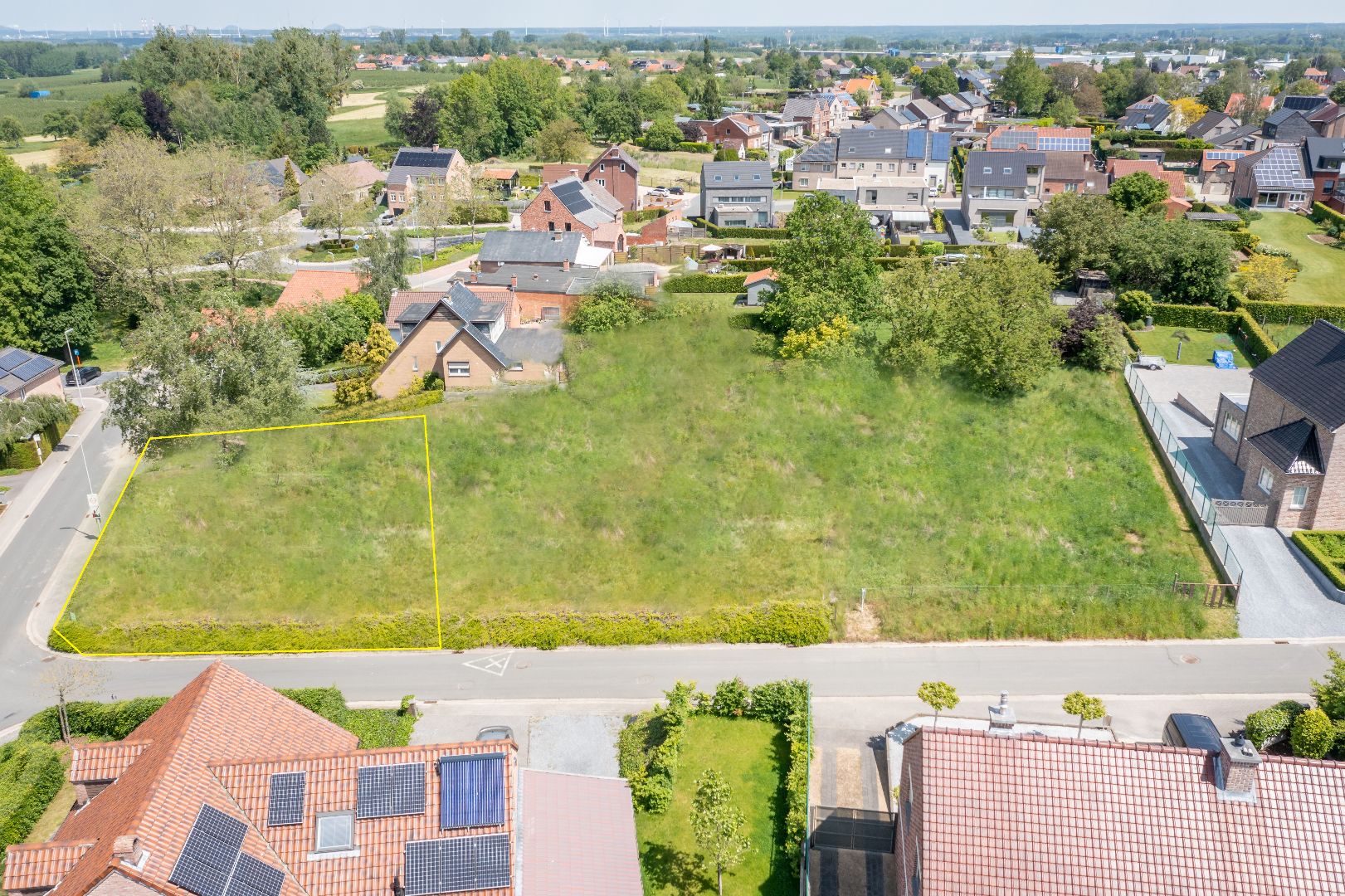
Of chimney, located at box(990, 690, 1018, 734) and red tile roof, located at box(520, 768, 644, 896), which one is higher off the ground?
chimney, located at box(990, 690, 1018, 734)

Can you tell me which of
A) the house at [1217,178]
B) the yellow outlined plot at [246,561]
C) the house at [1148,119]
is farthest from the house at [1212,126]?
the yellow outlined plot at [246,561]

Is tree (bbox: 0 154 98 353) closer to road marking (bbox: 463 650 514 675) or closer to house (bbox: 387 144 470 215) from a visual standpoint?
house (bbox: 387 144 470 215)

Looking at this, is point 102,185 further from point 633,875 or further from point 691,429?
point 633,875

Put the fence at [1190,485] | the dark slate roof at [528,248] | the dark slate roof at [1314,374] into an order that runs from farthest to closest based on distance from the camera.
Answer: the dark slate roof at [528,248] → the dark slate roof at [1314,374] → the fence at [1190,485]

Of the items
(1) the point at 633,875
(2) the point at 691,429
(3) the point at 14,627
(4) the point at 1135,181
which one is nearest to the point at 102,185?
(3) the point at 14,627

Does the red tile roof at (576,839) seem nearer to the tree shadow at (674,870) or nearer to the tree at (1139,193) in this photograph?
the tree shadow at (674,870)

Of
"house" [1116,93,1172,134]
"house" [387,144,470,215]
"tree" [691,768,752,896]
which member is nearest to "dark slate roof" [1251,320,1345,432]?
"tree" [691,768,752,896]
